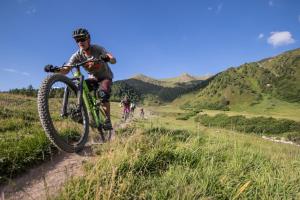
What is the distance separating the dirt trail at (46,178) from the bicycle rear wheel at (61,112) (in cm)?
47

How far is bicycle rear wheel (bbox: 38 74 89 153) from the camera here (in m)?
6.19

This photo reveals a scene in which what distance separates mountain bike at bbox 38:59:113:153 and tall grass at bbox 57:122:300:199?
0.83m

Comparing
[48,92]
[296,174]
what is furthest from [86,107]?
[296,174]

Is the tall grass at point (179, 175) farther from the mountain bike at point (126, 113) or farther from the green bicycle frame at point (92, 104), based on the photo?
Result: the mountain bike at point (126, 113)

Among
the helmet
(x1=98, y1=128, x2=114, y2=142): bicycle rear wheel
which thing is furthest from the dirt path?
the helmet

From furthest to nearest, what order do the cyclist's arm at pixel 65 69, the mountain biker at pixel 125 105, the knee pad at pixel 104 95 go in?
the mountain biker at pixel 125 105
the knee pad at pixel 104 95
the cyclist's arm at pixel 65 69

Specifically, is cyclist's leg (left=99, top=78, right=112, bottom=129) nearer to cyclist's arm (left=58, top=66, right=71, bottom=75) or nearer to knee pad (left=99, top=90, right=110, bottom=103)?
knee pad (left=99, top=90, right=110, bottom=103)

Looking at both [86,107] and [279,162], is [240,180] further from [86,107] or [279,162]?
[86,107]

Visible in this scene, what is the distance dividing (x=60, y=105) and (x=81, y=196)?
3.11 m

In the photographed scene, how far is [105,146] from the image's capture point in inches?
Answer: 280

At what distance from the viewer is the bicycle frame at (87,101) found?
6.97 metres

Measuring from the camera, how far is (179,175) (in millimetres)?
5430

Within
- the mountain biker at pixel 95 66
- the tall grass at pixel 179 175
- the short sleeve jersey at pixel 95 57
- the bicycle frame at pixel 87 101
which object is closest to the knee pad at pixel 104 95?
the mountain biker at pixel 95 66

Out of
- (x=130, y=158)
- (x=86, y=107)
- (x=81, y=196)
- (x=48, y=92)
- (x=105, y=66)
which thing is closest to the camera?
(x=81, y=196)
